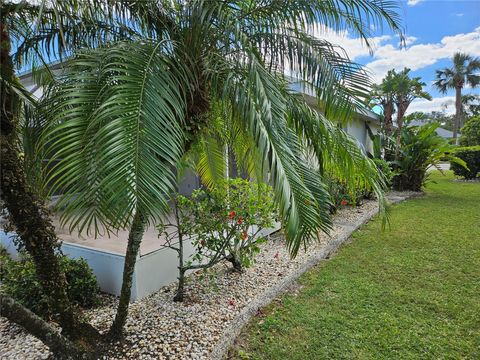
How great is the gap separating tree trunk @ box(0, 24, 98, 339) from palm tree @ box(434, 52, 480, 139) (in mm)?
46037

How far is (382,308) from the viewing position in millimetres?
3969

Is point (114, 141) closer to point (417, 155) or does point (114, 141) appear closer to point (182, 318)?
point (182, 318)

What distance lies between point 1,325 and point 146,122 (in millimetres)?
3315

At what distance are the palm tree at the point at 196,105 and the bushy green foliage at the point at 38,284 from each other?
102cm

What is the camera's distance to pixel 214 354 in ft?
9.71

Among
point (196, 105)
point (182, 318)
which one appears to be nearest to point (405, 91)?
point (196, 105)

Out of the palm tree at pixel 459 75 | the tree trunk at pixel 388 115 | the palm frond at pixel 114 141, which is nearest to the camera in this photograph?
the palm frond at pixel 114 141

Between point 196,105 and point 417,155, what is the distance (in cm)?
1272

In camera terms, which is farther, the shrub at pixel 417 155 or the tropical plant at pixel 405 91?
the tropical plant at pixel 405 91

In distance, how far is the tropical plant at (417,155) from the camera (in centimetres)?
1253

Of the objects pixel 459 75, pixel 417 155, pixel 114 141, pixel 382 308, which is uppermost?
pixel 459 75

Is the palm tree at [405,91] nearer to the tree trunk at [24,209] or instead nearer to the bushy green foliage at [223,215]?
the bushy green foliage at [223,215]

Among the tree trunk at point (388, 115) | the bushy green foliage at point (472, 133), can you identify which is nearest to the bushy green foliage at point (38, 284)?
the tree trunk at point (388, 115)

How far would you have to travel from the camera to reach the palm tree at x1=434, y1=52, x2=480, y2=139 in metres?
36.3
